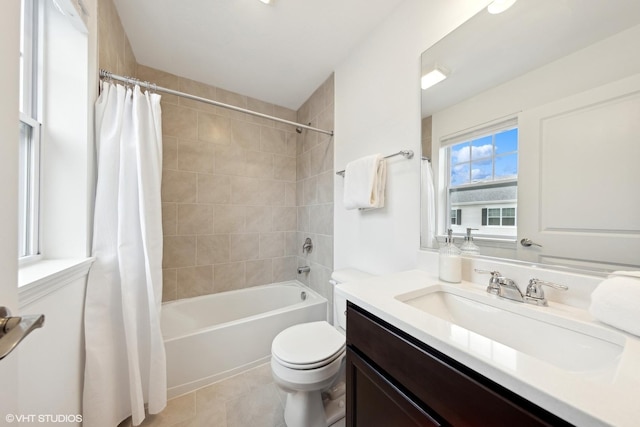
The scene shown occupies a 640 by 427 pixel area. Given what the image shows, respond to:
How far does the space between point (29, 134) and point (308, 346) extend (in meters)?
1.58

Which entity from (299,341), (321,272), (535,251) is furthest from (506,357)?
(321,272)

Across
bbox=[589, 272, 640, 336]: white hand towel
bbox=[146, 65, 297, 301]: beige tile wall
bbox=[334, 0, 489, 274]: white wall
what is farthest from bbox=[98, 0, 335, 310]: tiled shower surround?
bbox=[589, 272, 640, 336]: white hand towel

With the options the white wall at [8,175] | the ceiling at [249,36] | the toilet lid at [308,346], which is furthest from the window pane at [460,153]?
the white wall at [8,175]

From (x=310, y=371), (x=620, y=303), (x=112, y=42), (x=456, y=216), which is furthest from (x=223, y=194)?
(x=620, y=303)

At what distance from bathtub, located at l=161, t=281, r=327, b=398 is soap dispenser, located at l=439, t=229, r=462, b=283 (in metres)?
1.27

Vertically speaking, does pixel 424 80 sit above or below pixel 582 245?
above

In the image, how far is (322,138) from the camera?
Answer: 2.05m

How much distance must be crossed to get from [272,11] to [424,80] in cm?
101

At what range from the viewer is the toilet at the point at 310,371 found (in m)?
1.06

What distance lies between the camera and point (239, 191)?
2.24 m

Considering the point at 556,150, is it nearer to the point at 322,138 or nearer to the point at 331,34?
the point at 331,34

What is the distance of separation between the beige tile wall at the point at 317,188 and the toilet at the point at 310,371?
2.24 ft

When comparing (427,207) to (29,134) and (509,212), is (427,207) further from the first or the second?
(29,134)

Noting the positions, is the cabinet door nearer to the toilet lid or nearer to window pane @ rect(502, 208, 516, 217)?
the toilet lid
